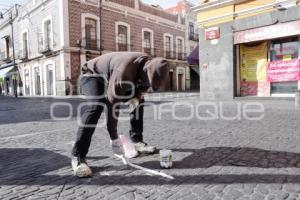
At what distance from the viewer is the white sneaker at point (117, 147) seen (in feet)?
11.3

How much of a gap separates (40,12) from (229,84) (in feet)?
62.1

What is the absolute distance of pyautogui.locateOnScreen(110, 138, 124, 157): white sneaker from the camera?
11.3 feet

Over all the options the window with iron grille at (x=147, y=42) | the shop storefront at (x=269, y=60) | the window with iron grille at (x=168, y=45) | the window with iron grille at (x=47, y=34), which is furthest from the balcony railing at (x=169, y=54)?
the shop storefront at (x=269, y=60)

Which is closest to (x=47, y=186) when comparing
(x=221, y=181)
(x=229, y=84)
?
(x=221, y=181)

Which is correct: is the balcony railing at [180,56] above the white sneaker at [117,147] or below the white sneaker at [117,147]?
above

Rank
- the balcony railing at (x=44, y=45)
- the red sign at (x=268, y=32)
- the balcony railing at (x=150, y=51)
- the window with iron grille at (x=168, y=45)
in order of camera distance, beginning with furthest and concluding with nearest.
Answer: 1. the window with iron grille at (x=168, y=45)
2. the balcony railing at (x=150, y=51)
3. the balcony railing at (x=44, y=45)
4. the red sign at (x=268, y=32)

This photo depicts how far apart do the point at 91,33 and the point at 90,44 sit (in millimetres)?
1085

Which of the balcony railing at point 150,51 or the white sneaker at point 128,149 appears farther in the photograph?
the balcony railing at point 150,51

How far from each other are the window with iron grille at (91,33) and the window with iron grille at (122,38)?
261 cm

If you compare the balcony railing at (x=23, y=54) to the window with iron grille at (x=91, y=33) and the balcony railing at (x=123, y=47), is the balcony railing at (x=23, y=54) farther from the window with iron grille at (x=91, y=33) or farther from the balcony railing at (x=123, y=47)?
the balcony railing at (x=123, y=47)

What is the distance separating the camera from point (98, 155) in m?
3.58

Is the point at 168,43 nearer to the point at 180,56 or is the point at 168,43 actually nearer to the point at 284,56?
the point at 180,56

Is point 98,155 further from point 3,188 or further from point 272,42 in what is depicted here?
point 272,42

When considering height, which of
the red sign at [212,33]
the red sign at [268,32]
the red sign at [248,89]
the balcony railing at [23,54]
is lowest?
the red sign at [248,89]
